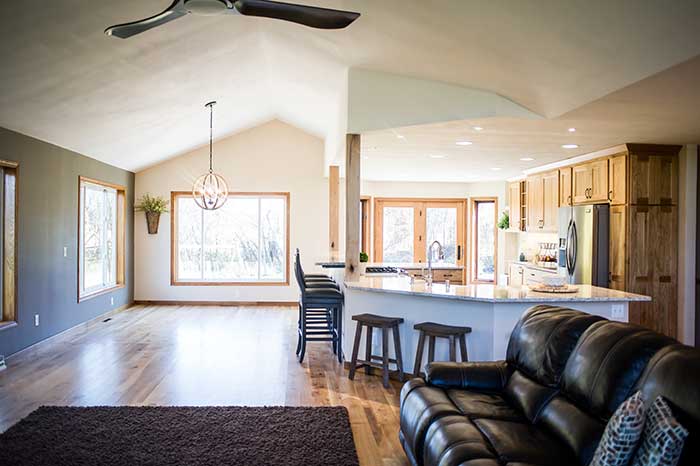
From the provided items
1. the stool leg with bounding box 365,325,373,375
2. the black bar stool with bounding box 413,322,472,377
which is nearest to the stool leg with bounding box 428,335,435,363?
the black bar stool with bounding box 413,322,472,377

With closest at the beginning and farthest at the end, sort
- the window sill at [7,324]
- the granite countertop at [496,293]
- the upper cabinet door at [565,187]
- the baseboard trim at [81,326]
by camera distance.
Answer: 1. the granite countertop at [496,293]
2. the window sill at [7,324]
3. the baseboard trim at [81,326]
4. the upper cabinet door at [565,187]

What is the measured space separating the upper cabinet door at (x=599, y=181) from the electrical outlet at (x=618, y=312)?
2.40m

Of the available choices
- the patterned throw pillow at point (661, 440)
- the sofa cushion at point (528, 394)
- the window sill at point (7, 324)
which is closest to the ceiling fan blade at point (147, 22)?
the sofa cushion at point (528, 394)

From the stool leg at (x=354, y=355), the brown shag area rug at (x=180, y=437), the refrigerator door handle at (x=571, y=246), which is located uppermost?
the refrigerator door handle at (x=571, y=246)

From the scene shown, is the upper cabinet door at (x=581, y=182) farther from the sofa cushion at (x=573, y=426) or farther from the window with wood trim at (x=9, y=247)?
the window with wood trim at (x=9, y=247)

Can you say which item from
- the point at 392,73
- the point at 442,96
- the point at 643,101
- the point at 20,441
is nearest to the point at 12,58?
the point at 20,441

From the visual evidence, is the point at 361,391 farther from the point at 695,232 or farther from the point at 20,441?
the point at 695,232

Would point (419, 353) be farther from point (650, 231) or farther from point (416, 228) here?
point (416, 228)

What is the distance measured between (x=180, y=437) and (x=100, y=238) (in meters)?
6.00

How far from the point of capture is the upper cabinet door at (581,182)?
7.09 metres

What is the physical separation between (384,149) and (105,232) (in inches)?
196

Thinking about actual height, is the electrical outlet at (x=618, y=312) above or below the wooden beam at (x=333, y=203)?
below

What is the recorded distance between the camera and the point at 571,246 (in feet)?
22.9

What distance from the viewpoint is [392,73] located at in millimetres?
5340
